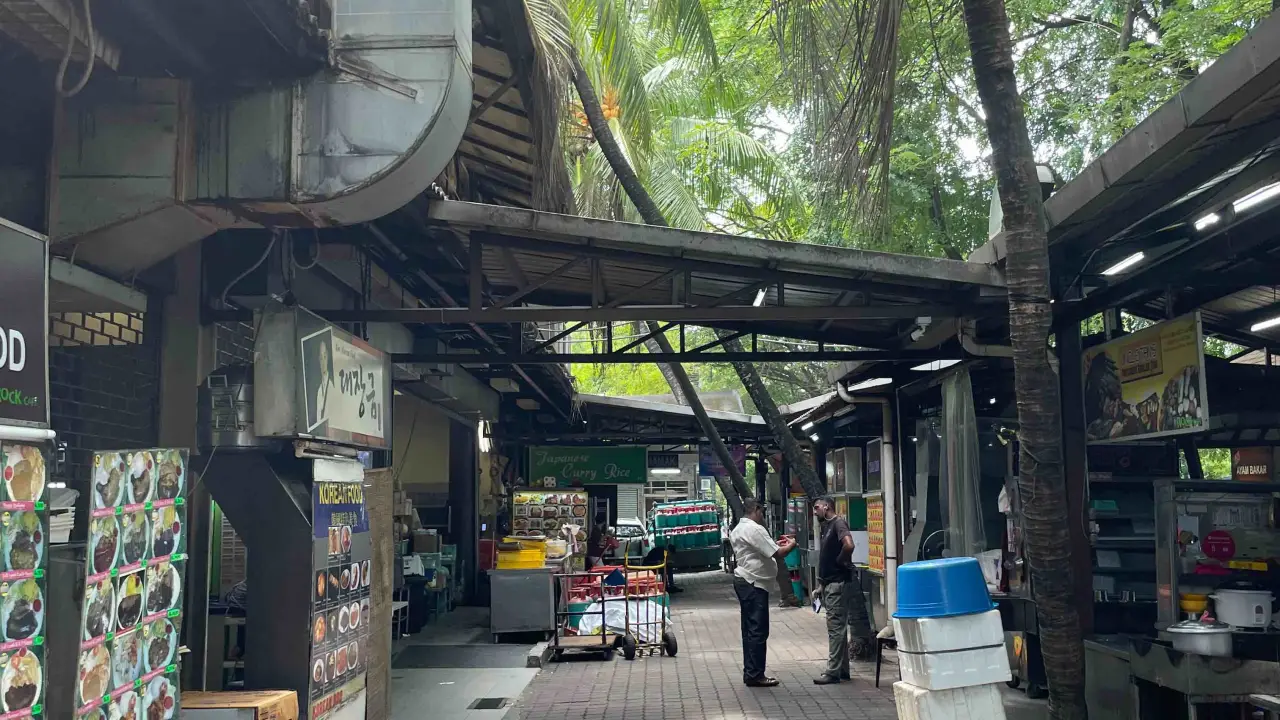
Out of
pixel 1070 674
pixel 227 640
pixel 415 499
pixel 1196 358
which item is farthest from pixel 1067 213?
pixel 415 499

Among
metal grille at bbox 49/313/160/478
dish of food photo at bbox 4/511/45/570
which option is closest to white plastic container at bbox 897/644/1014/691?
dish of food photo at bbox 4/511/45/570

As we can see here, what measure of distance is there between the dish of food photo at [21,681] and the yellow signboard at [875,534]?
10.4 metres

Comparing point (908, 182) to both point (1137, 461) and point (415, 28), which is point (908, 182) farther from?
point (415, 28)

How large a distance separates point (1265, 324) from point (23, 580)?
1020 centimetres

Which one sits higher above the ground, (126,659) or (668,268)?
(668,268)

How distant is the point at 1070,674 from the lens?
18.0ft

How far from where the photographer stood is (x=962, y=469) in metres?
9.63

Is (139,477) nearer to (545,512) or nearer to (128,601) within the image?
(128,601)

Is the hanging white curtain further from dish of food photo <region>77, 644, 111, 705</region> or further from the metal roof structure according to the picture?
dish of food photo <region>77, 644, 111, 705</region>

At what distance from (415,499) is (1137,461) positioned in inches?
432

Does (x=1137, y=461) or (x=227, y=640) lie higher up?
(x=1137, y=461)

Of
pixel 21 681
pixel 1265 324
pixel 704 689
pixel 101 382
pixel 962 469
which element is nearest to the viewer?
pixel 21 681

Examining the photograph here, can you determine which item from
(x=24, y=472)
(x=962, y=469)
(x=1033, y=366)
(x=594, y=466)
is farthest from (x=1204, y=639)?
(x=594, y=466)

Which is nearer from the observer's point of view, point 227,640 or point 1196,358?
point 1196,358
